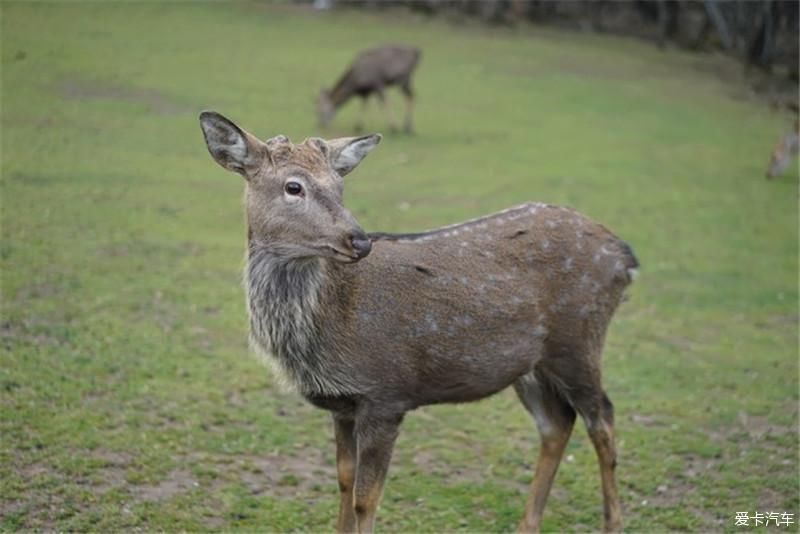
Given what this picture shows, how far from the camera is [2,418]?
22.6 feet

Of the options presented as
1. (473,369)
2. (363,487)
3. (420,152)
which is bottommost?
(420,152)

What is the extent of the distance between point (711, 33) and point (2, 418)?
30.8 metres

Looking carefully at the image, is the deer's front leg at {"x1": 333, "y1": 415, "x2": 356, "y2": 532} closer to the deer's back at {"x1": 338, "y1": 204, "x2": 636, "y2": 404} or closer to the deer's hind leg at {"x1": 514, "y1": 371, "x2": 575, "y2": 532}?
the deer's back at {"x1": 338, "y1": 204, "x2": 636, "y2": 404}

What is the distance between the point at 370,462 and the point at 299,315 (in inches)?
31.7

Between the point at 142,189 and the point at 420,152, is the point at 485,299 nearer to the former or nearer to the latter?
the point at 142,189

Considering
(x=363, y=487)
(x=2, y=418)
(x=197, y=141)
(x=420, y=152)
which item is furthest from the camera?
(x=420, y=152)

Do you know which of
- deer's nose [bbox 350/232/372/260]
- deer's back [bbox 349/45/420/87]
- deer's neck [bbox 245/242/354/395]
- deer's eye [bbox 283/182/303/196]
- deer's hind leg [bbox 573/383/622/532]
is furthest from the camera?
deer's back [bbox 349/45/420/87]

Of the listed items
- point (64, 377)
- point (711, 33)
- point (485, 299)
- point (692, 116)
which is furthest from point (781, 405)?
point (711, 33)

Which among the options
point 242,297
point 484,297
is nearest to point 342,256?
point 484,297

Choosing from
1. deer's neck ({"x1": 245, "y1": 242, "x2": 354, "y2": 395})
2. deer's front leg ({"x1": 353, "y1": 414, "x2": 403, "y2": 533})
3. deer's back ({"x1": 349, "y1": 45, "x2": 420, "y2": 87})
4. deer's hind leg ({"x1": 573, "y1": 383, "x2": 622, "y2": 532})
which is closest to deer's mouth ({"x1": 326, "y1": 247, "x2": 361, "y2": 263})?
deer's neck ({"x1": 245, "y1": 242, "x2": 354, "y2": 395})

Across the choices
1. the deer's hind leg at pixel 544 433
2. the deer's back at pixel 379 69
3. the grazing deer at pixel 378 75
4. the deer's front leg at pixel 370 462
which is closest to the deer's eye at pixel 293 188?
the deer's front leg at pixel 370 462

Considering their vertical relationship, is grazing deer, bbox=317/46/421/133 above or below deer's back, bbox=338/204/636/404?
below

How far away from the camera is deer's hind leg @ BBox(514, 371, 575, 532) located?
6152 mm

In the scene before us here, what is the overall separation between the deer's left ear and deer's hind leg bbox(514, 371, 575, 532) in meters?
1.58
